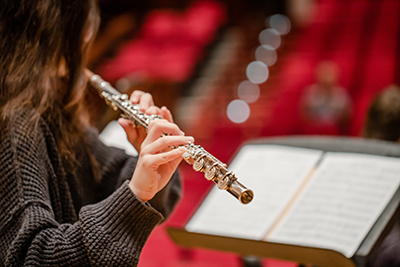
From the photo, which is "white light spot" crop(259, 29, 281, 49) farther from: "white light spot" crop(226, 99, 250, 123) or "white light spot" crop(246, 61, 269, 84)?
"white light spot" crop(226, 99, 250, 123)

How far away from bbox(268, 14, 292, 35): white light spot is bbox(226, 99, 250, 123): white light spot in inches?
57.2

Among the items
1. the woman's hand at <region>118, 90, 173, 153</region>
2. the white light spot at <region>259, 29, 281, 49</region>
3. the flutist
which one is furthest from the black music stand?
the white light spot at <region>259, 29, 281, 49</region>

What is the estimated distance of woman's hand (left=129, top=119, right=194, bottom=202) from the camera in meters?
0.67

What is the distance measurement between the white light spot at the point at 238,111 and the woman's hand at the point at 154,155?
3.30m

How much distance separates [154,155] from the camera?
67 centimetres

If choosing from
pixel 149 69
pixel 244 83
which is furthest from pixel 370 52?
pixel 149 69

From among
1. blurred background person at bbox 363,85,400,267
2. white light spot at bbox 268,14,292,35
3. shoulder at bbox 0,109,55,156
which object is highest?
white light spot at bbox 268,14,292,35

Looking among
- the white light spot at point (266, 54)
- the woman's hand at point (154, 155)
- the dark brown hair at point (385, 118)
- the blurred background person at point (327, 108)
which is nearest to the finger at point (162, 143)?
the woman's hand at point (154, 155)

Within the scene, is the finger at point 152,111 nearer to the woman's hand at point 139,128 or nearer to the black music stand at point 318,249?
the woman's hand at point 139,128

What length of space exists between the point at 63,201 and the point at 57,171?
0.06m

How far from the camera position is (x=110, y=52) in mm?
4812

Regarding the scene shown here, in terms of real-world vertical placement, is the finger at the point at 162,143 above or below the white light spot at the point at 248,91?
above

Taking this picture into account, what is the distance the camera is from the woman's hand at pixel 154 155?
669 mm

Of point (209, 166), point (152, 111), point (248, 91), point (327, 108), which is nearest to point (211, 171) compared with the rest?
point (209, 166)
